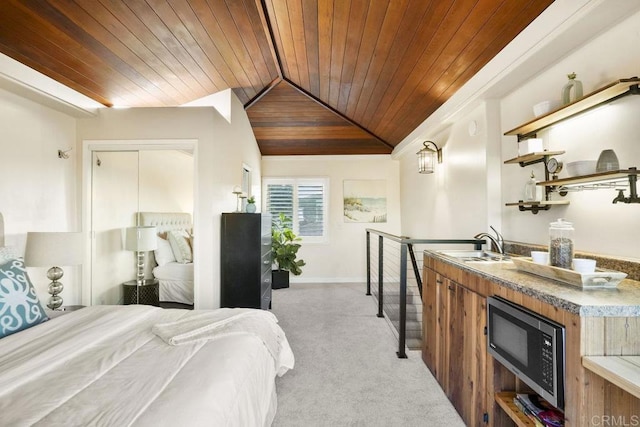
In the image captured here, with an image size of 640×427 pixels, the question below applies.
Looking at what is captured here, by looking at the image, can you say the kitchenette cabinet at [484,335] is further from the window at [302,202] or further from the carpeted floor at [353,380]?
the window at [302,202]

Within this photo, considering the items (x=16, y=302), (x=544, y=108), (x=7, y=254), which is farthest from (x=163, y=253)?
(x=544, y=108)

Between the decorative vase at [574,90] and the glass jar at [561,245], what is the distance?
736mm

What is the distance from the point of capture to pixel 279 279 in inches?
219

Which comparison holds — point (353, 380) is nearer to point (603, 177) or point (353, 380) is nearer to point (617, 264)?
point (617, 264)

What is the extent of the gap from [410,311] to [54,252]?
3.92 meters

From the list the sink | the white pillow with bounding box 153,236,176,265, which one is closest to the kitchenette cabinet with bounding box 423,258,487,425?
the sink

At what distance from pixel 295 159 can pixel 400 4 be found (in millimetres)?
4007

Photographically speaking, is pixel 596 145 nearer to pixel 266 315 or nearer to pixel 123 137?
pixel 266 315

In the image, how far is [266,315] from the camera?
89.7 inches

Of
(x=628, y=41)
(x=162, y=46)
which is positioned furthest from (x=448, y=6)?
(x=162, y=46)

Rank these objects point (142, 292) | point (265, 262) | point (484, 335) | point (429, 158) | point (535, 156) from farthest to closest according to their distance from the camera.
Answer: point (265, 262) → point (429, 158) → point (142, 292) → point (535, 156) → point (484, 335)

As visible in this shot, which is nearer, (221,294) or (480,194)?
(480,194)

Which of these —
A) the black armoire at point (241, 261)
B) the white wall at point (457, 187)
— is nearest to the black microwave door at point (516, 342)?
the white wall at point (457, 187)

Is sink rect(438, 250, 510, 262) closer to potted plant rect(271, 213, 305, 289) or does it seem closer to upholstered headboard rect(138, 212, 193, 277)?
upholstered headboard rect(138, 212, 193, 277)
